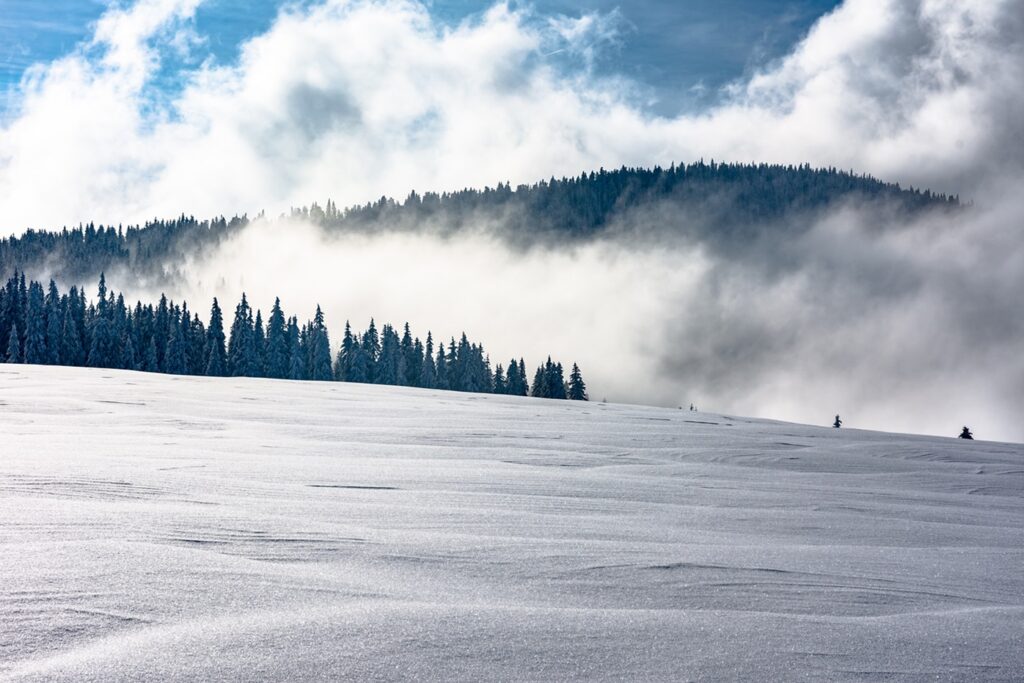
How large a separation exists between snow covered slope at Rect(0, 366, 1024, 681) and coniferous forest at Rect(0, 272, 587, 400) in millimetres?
76704

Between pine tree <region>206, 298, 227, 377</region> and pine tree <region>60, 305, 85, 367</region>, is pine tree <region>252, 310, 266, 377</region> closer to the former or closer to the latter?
pine tree <region>206, 298, 227, 377</region>

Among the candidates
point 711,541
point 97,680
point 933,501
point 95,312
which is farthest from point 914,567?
point 95,312

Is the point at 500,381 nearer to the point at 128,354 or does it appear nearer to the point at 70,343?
the point at 128,354

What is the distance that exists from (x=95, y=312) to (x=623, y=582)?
95260 mm

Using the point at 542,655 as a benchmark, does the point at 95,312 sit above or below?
above

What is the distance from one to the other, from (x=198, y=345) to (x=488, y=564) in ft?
299

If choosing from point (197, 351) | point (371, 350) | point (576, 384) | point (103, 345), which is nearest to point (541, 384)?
point (576, 384)

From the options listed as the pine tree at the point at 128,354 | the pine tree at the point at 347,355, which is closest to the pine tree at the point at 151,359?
the pine tree at the point at 128,354

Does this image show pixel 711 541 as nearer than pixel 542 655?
No

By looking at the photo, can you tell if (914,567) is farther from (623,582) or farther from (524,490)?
(524,490)

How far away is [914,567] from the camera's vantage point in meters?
3.19

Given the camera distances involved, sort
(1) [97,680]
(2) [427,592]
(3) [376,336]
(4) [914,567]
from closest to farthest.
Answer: (1) [97,680] → (2) [427,592] → (4) [914,567] → (3) [376,336]

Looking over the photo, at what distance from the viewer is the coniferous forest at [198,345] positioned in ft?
245

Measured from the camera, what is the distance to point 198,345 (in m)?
85.6
